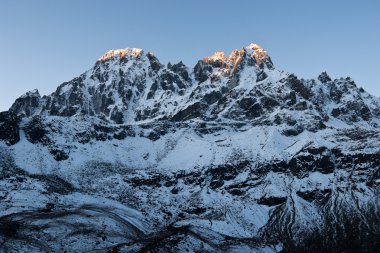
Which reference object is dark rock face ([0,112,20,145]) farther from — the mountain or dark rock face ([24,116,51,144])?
dark rock face ([24,116,51,144])

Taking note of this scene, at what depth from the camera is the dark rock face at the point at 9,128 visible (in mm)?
182625

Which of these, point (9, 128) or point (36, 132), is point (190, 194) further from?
point (9, 128)

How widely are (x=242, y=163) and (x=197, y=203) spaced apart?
32.2 metres

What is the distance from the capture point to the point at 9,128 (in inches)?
7411

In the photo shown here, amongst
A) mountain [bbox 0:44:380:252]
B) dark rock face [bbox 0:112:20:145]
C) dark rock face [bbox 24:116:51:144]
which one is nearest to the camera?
mountain [bbox 0:44:380:252]

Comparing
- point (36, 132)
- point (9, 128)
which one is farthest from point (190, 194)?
point (9, 128)

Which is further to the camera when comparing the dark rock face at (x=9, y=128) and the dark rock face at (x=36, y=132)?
the dark rock face at (x=36, y=132)

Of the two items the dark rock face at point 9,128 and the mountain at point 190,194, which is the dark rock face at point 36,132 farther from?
the dark rock face at point 9,128

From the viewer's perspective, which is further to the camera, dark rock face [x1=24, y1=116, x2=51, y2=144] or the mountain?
dark rock face [x1=24, y1=116, x2=51, y2=144]

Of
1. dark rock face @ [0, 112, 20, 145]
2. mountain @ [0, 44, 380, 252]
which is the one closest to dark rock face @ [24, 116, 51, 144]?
mountain @ [0, 44, 380, 252]

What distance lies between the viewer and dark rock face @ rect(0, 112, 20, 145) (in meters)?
183

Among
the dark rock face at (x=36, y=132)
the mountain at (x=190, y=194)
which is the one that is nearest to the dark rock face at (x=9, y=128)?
the mountain at (x=190, y=194)

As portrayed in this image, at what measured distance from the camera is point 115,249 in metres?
85.4

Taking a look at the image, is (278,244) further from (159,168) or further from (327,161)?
(159,168)
